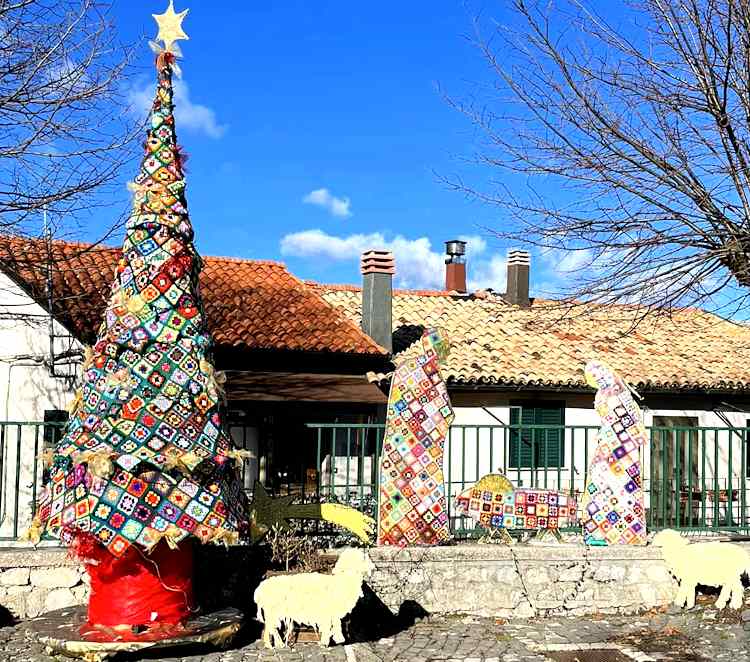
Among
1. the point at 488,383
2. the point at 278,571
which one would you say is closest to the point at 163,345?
the point at 278,571

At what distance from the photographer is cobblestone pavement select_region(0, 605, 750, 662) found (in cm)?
639

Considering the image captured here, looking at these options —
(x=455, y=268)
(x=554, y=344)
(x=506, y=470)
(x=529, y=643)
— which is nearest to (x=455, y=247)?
(x=455, y=268)

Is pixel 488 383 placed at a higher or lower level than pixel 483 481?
higher

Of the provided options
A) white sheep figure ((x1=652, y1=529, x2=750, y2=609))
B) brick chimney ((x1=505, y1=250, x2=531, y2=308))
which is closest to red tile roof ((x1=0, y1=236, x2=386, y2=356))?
brick chimney ((x1=505, y1=250, x2=531, y2=308))

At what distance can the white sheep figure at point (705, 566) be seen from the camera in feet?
25.5

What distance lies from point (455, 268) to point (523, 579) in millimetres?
16462

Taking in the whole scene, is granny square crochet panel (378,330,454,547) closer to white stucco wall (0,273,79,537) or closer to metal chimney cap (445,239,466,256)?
white stucco wall (0,273,79,537)

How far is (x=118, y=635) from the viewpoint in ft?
19.2

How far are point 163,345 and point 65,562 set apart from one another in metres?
2.24

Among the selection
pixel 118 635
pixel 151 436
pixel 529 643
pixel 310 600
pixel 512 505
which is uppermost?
pixel 151 436

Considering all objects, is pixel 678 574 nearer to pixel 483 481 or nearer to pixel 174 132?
pixel 483 481

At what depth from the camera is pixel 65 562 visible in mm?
7168

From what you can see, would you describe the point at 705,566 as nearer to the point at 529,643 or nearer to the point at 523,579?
the point at 523,579

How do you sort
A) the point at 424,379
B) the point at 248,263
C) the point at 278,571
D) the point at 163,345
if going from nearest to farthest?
the point at 163,345
the point at 278,571
the point at 424,379
the point at 248,263
